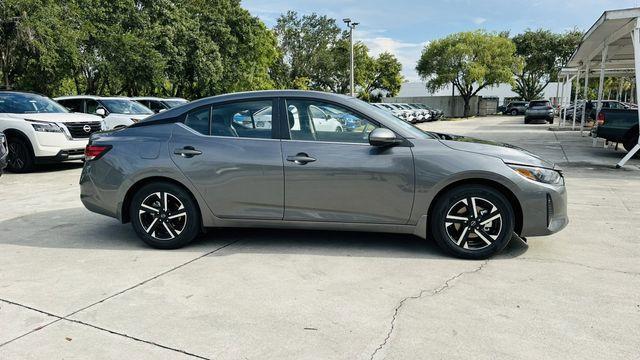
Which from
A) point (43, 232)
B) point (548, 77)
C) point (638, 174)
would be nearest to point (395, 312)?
point (43, 232)

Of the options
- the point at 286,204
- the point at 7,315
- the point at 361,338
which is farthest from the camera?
the point at 286,204

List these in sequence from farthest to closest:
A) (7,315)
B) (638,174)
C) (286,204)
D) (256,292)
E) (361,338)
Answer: (638,174) → (286,204) → (256,292) → (7,315) → (361,338)

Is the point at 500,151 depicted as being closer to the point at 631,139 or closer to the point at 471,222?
the point at 471,222

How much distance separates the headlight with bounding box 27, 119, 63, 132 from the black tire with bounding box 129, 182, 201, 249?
21.6 feet

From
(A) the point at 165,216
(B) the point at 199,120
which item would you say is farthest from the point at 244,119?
(A) the point at 165,216

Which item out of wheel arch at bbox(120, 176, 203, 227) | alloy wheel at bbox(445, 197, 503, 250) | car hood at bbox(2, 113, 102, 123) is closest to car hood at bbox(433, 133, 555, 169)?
alloy wheel at bbox(445, 197, 503, 250)

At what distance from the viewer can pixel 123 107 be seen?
1345 cm

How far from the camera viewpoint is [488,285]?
13.1 ft

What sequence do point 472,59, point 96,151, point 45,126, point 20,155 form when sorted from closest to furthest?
1. point 96,151
2. point 45,126
3. point 20,155
4. point 472,59

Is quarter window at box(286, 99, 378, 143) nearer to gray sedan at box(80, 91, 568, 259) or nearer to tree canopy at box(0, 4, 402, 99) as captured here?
gray sedan at box(80, 91, 568, 259)

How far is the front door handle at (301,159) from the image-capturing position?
4.57 meters

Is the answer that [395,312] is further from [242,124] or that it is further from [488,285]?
[242,124]

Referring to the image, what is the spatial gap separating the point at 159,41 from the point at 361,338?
24.3 metres

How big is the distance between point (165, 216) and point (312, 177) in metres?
1.56
